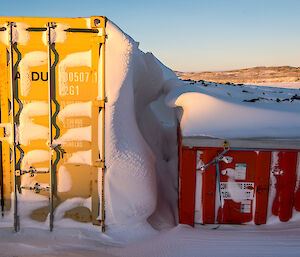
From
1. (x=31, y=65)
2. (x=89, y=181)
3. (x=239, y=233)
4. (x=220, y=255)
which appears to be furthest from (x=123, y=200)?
(x=31, y=65)

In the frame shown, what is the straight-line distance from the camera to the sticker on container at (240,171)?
3676mm

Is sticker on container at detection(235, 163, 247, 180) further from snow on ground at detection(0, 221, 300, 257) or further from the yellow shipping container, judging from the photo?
the yellow shipping container

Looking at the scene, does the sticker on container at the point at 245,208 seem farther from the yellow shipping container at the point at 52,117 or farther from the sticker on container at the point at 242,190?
the yellow shipping container at the point at 52,117

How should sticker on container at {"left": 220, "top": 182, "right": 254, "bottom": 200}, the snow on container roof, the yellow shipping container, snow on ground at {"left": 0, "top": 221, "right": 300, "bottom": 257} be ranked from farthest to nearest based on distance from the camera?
sticker on container at {"left": 220, "top": 182, "right": 254, "bottom": 200} < the snow on container roof < the yellow shipping container < snow on ground at {"left": 0, "top": 221, "right": 300, "bottom": 257}

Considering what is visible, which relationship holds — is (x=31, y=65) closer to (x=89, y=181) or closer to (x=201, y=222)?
(x=89, y=181)

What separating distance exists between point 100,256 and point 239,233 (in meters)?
1.90

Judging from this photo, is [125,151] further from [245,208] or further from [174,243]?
[245,208]

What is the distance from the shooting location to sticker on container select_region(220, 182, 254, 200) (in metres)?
3.72

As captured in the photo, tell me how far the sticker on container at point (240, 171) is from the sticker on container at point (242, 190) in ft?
0.29

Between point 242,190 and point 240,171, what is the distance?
281 millimetres

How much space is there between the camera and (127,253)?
3.36 metres

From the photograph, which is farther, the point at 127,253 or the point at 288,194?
the point at 288,194

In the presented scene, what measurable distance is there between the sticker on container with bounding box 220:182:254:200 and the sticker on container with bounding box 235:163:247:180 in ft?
0.29

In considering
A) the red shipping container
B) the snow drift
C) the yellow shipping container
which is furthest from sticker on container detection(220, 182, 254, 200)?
the yellow shipping container
